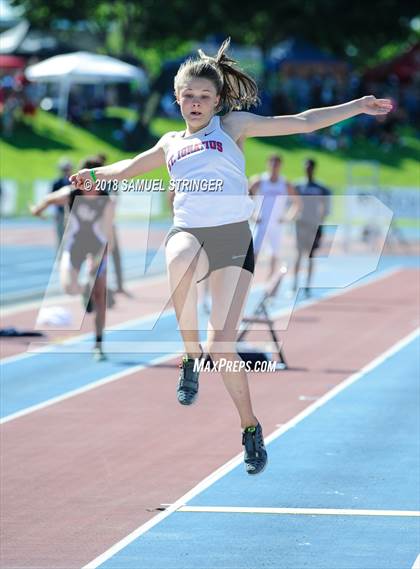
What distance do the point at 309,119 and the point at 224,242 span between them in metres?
0.73

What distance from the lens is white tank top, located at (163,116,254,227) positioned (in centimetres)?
655

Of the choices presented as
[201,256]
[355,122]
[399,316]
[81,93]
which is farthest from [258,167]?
[201,256]

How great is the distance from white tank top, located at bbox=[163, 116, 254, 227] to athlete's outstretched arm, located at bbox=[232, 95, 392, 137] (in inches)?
5.6

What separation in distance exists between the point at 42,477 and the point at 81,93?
148 ft

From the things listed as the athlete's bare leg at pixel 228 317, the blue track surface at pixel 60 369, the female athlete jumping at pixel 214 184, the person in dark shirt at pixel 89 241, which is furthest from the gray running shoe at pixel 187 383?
the person in dark shirt at pixel 89 241

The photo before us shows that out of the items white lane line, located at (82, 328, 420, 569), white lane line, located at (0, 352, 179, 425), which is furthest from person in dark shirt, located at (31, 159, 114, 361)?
white lane line, located at (82, 328, 420, 569)

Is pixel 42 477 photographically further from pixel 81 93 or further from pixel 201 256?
pixel 81 93

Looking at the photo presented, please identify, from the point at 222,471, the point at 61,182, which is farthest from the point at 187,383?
the point at 61,182

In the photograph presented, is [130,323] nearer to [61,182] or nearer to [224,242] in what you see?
[61,182]

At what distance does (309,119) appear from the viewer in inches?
262

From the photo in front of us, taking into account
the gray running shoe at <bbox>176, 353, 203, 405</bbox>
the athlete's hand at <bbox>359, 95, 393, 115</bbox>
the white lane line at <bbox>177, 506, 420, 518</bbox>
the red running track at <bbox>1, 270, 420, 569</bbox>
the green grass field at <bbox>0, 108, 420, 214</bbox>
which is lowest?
the red running track at <bbox>1, 270, 420, 569</bbox>

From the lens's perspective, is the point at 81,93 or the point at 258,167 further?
the point at 81,93

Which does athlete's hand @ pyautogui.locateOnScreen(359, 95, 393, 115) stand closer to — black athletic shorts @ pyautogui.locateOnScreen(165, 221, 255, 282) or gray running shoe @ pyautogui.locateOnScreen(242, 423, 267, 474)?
black athletic shorts @ pyautogui.locateOnScreen(165, 221, 255, 282)

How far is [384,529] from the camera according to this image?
375 inches
